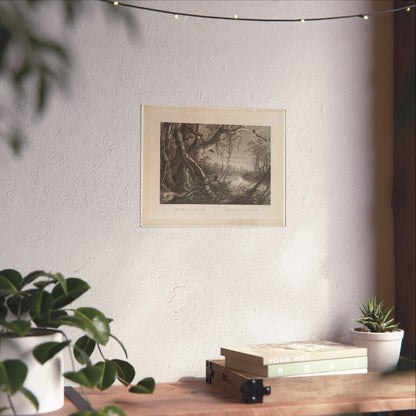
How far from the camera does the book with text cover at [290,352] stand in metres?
1.70

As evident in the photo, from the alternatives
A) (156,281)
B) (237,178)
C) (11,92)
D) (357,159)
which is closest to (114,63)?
(11,92)

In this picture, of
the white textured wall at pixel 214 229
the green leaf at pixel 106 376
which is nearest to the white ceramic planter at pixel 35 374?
the green leaf at pixel 106 376

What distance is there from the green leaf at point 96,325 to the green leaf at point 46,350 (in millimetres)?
65

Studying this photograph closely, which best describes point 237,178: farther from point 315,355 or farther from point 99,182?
point 315,355

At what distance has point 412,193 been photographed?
6.82 ft

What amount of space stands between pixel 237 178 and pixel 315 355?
2.14 ft

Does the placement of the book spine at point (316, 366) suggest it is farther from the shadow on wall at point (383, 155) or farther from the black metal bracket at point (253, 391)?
the shadow on wall at point (383, 155)

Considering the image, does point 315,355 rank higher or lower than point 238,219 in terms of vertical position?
lower

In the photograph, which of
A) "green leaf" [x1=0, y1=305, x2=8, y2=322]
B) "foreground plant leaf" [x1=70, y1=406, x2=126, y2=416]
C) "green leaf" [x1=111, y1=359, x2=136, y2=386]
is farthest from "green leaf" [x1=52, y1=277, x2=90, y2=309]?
"foreground plant leaf" [x1=70, y1=406, x2=126, y2=416]

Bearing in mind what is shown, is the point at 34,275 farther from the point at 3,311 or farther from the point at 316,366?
the point at 316,366

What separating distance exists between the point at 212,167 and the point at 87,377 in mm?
895

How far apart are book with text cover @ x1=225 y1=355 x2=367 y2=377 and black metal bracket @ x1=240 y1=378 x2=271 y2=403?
0.04 m

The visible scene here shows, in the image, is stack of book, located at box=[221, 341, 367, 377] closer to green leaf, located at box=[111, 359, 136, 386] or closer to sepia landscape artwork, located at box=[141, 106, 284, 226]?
green leaf, located at box=[111, 359, 136, 386]

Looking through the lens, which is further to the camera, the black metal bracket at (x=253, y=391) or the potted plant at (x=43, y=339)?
the black metal bracket at (x=253, y=391)
